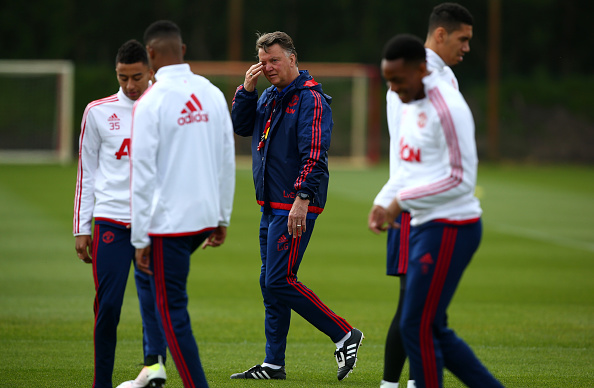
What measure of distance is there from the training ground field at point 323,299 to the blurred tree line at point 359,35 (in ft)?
68.0

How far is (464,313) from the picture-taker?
8734mm

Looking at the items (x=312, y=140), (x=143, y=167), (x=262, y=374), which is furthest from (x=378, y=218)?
(x=262, y=374)

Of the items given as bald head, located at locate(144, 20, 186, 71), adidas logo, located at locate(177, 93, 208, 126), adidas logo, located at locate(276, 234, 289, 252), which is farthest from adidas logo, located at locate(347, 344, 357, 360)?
bald head, located at locate(144, 20, 186, 71)

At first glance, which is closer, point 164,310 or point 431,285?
point 431,285

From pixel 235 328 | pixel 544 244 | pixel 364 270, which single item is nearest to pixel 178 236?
pixel 235 328

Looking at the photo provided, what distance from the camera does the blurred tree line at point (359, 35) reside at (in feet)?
126

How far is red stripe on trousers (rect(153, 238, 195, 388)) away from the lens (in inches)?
177

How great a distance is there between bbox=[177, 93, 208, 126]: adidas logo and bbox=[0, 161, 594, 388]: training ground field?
80.4 inches

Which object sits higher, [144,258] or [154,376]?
[144,258]

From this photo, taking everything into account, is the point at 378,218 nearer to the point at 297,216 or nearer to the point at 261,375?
the point at 297,216

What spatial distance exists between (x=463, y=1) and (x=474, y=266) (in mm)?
A: 34709

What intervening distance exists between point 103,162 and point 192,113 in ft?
3.25

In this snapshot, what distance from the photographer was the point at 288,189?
594cm

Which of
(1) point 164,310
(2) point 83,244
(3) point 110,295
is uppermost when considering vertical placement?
(2) point 83,244
